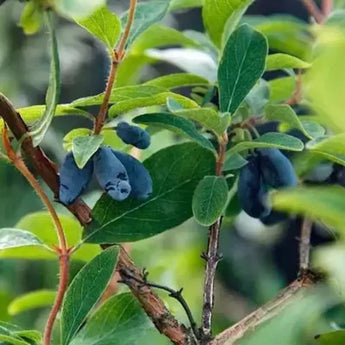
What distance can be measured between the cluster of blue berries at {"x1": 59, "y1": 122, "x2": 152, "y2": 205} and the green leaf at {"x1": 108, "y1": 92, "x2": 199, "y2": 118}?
2 centimetres

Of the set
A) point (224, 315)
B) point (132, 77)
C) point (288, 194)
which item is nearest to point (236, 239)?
point (224, 315)

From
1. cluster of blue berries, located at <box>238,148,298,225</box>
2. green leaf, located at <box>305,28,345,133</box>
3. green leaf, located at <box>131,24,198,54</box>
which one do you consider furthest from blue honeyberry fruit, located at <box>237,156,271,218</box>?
green leaf, located at <box>305,28,345,133</box>

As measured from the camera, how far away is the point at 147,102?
1.95 ft

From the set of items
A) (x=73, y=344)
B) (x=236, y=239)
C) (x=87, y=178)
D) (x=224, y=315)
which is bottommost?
(x=236, y=239)

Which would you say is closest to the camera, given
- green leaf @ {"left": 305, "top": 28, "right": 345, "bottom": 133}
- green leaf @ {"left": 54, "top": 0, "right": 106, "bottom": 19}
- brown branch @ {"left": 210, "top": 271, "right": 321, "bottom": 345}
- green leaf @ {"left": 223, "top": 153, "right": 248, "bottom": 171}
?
green leaf @ {"left": 305, "top": 28, "right": 345, "bottom": 133}

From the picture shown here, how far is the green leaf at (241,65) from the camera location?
2.03 ft

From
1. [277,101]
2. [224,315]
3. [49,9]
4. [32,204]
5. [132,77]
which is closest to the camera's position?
[49,9]

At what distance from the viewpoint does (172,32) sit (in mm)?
877

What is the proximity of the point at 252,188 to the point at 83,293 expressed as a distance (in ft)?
0.50

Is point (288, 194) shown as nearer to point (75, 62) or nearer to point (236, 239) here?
point (236, 239)

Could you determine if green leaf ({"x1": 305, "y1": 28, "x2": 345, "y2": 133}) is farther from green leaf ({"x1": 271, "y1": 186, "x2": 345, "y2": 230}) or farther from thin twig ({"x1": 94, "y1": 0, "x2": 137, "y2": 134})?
thin twig ({"x1": 94, "y1": 0, "x2": 137, "y2": 134})

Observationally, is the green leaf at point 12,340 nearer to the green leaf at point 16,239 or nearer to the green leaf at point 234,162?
the green leaf at point 16,239

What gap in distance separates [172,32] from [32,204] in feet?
3.55

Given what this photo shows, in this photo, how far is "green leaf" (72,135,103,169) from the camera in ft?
1.84
